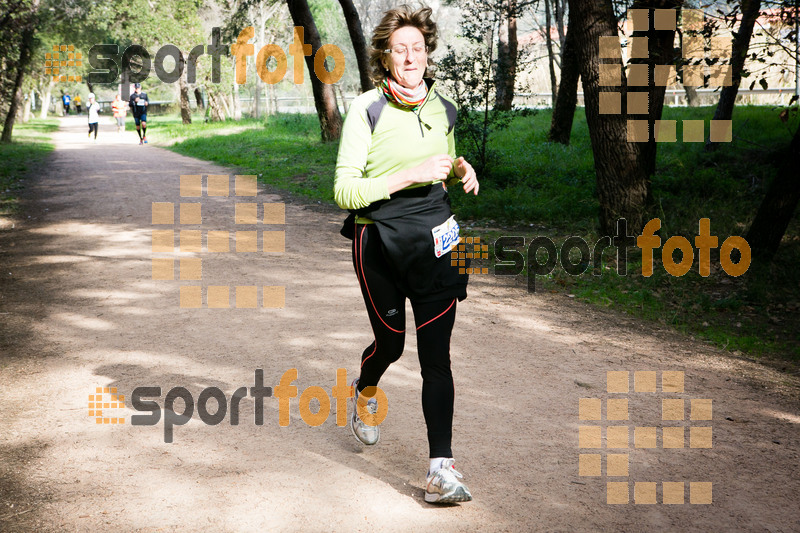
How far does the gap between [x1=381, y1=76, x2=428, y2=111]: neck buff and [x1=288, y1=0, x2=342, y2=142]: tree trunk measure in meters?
16.6

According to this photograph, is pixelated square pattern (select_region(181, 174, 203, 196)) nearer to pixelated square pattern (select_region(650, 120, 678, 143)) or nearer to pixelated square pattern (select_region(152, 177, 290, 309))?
pixelated square pattern (select_region(152, 177, 290, 309))

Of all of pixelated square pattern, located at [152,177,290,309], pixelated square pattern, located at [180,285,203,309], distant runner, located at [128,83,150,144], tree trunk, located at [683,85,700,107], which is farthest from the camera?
distant runner, located at [128,83,150,144]

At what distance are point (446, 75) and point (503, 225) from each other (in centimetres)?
334

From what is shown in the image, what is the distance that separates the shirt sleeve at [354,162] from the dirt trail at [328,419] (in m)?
1.49

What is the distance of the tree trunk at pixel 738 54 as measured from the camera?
25.7ft

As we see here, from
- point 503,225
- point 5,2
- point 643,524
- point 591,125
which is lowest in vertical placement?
point 643,524

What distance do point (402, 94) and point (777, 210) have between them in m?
6.77

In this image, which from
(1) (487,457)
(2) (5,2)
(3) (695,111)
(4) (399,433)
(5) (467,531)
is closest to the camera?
(5) (467,531)

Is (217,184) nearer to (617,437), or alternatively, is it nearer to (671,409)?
(671,409)

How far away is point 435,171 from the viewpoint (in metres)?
3.04

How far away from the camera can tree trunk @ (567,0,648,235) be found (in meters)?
8.90

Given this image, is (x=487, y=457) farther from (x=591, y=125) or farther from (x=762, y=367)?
(x=591, y=125)

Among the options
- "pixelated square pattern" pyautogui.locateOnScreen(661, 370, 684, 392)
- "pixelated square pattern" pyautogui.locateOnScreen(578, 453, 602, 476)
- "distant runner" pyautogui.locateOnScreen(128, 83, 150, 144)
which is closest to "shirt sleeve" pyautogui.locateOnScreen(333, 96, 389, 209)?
"pixelated square pattern" pyautogui.locateOnScreen(578, 453, 602, 476)

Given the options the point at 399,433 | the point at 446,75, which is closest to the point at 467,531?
the point at 399,433
